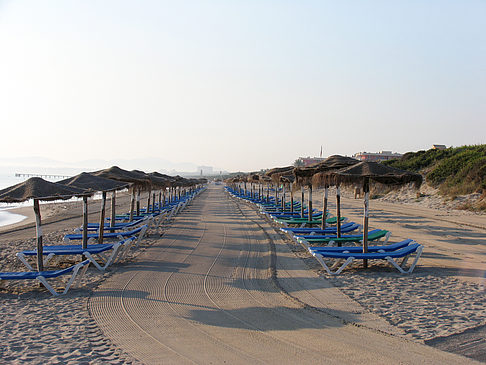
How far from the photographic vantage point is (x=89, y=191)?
708 centimetres

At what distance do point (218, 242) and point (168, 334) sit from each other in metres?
6.43

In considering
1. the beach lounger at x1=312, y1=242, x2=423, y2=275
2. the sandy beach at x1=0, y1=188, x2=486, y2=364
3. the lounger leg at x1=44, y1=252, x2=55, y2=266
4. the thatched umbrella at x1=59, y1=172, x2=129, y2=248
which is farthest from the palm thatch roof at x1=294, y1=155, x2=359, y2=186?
the lounger leg at x1=44, y1=252, x2=55, y2=266

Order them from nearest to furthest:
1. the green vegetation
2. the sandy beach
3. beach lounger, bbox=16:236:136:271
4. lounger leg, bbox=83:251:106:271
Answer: the sandy beach < lounger leg, bbox=83:251:106:271 < beach lounger, bbox=16:236:136:271 < the green vegetation

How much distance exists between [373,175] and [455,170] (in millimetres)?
21714

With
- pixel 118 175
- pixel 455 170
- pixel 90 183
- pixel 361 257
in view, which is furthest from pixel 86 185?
pixel 455 170

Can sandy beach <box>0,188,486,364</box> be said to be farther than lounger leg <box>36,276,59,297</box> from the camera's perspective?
No

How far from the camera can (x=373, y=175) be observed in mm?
7715

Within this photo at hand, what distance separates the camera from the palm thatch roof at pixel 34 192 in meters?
5.98

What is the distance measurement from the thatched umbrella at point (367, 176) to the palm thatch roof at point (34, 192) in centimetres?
495

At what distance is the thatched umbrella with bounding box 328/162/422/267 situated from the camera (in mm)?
7723

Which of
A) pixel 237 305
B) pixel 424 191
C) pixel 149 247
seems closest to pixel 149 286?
pixel 237 305

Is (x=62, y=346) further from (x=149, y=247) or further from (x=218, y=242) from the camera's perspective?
(x=218, y=242)

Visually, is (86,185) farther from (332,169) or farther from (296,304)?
(332,169)

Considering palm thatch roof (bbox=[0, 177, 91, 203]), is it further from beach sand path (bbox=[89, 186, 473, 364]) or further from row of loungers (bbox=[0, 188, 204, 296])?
beach sand path (bbox=[89, 186, 473, 364])
